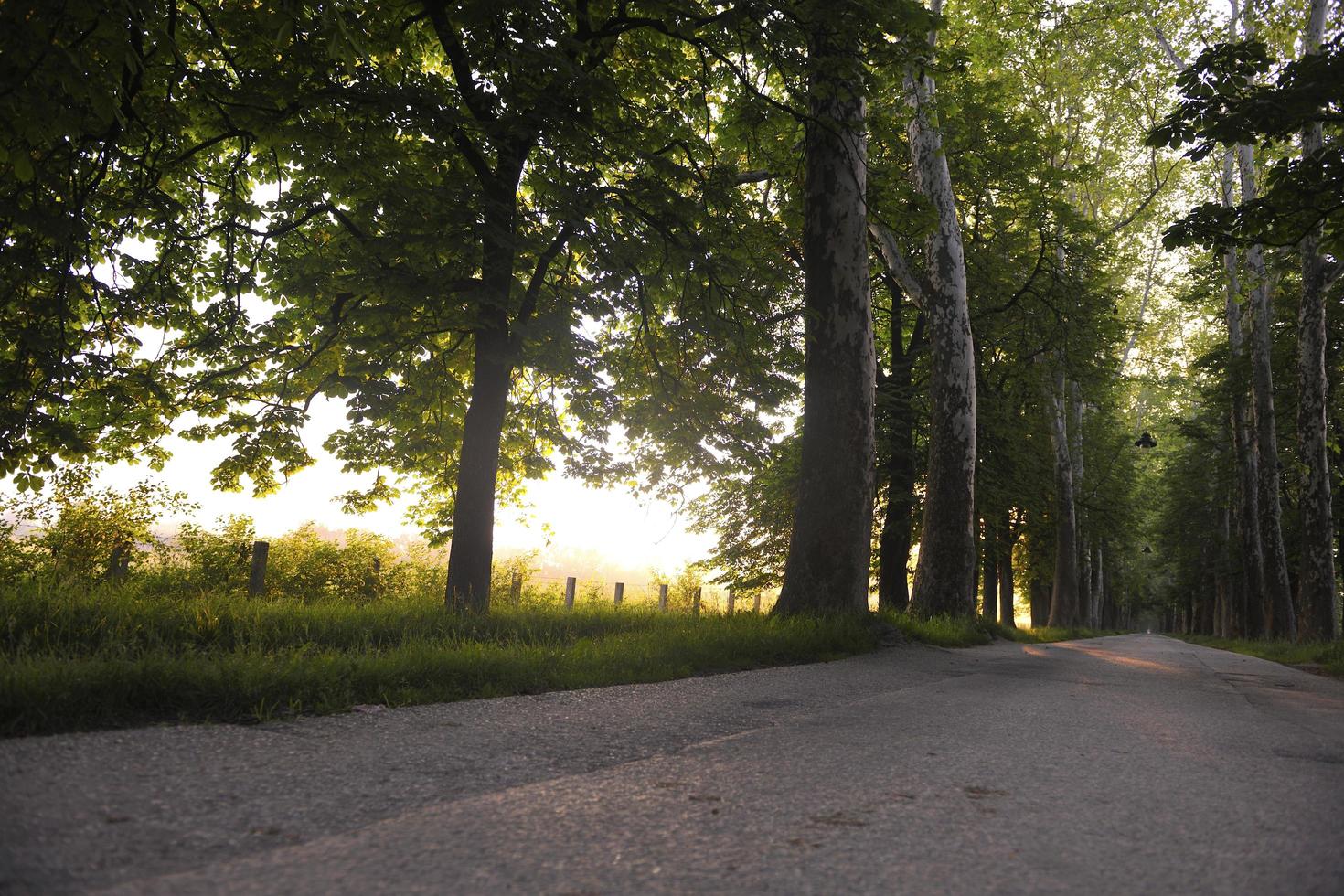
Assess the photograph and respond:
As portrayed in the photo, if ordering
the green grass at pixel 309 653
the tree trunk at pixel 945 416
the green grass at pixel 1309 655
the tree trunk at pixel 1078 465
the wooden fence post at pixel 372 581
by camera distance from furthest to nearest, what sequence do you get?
the tree trunk at pixel 1078 465
the wooden fence post at pixel 372 581
the tree trunk at pixel 945 416
the green grass at pixel 1309 655
the green grass at pixel 309 653

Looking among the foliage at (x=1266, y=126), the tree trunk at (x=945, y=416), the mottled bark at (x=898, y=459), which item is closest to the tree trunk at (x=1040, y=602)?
the mottled bark at (x=898, y=459)

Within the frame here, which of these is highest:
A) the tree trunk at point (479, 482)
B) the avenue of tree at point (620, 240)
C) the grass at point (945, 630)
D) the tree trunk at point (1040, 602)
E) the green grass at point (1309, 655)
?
the avenue of tree at point (620, 240)

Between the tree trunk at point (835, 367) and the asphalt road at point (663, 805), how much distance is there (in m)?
4.37

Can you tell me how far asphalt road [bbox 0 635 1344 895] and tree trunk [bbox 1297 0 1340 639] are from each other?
15486mm

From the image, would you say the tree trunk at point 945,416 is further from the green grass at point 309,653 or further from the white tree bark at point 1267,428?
the white tree bark at point 1267,428

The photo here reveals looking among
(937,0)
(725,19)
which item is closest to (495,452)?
Answer: (725,19)

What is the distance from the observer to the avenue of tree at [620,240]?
7297 mm

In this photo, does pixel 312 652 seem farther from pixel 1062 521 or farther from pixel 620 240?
pixel 1062 521

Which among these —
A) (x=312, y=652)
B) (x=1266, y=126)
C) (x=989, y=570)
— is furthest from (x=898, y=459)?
(x=312, y=652)

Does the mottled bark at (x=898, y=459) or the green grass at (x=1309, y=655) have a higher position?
the mottled bark at (x=898, y=459)

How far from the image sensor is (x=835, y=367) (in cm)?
864

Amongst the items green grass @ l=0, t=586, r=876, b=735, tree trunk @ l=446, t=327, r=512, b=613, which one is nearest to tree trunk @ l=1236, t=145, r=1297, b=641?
green grass @ l=0, t=586, r=876, b=735

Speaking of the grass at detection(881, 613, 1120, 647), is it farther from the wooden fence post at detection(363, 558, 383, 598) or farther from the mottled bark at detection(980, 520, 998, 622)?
the wooden fence post at detection(363, 558, 383, 598)

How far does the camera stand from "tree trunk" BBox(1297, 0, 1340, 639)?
15.3m
